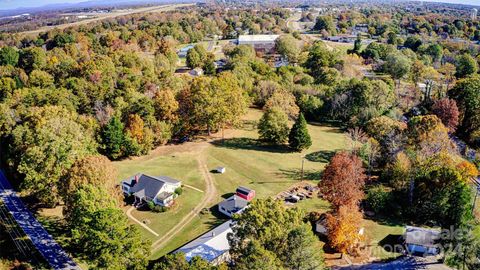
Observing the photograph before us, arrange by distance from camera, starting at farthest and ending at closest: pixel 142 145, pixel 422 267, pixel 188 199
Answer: pixel 142 145 → pixel 188 199 → pixel 422 267

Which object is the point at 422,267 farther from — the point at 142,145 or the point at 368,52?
the point at 368,52

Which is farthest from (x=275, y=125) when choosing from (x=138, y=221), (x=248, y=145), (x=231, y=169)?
(x=138, y=221)

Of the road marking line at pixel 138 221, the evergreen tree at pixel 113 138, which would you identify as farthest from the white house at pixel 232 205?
the evergreen tree at pixel 113 138

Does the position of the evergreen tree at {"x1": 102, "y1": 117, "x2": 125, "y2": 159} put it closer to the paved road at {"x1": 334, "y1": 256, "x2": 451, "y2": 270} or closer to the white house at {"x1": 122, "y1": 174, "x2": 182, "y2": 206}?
the white house at {"x1": 122, "y1": 174, "x2": 182, "y2": 206}

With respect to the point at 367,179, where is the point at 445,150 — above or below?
above

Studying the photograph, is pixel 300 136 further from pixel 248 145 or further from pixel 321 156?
pixel 248 145

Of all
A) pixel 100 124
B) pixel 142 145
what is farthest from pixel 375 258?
pixel 100 124
